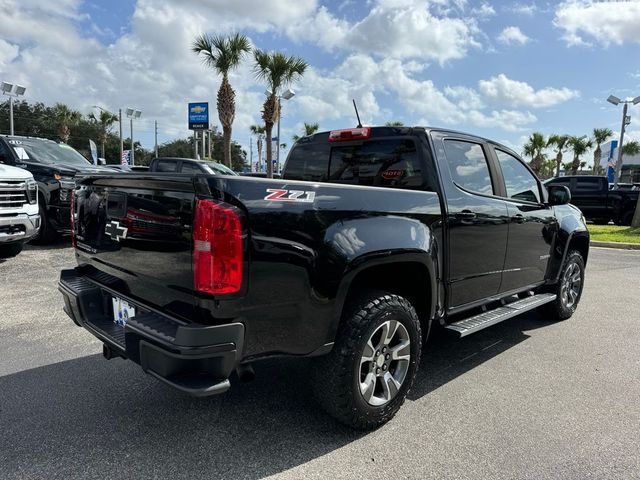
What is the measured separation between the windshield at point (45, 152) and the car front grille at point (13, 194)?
2.41 metres

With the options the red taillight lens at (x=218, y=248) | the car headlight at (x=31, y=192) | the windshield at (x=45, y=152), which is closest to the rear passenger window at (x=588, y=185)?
the windshield at (x=45, y=152)

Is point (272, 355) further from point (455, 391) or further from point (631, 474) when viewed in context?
point (631, 474)

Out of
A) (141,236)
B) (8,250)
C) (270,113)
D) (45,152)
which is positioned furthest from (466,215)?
(270,113)

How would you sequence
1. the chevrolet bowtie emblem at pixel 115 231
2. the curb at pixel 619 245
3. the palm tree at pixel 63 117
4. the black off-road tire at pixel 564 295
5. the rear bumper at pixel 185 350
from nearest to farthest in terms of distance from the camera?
the rear bumper at pixel 185 350, the chevrolet bowtie emblem at pixel 115 231, the black off-road tire at pixel 564 295, the curb at pixel 619 245, the palm tree at pixel 63 117

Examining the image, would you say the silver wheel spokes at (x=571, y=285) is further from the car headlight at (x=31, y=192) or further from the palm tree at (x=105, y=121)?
the palm tree at (x=105, y=121)

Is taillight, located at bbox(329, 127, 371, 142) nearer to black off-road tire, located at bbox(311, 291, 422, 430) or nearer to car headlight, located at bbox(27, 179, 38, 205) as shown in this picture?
black off-road tire, located at bbox(311, 291, 422, 430)

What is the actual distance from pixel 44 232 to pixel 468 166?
8.02 meters

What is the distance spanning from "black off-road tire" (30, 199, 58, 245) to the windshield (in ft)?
3.58

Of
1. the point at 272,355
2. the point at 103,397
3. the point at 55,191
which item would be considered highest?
the point at 55,191

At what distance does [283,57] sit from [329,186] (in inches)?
885

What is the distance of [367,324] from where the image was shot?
2.75m

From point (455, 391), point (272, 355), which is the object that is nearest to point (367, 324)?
point (272, 355)

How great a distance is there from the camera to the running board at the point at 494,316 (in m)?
3.48

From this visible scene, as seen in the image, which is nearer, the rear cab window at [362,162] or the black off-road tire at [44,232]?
the rear cab window at [362,162]
